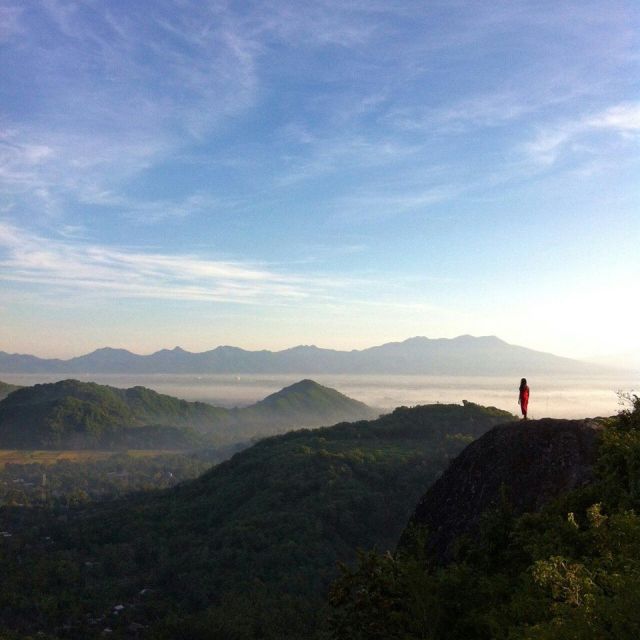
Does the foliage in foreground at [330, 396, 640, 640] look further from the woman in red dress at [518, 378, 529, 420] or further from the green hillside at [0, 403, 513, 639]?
the green hillside at [0, 403, 513, 639]

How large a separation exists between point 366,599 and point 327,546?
73.1 m

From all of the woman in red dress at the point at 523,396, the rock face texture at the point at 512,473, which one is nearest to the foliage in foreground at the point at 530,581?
the rock face texture at the point at 512,473

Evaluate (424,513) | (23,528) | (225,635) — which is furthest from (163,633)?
(23,528)

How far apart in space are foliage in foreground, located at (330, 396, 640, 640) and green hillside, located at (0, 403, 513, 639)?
4442cm

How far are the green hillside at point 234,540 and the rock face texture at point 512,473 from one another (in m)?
39.2

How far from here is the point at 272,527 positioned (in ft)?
278

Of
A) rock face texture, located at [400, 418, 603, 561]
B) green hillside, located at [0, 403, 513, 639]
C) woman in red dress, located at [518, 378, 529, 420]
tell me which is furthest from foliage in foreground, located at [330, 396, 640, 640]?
green hillside, located at [0, 403, 513, 639]

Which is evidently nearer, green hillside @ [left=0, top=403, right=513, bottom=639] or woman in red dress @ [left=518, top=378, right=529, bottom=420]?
woman in red dress @ [left=518, top=378, right=529, bottom=420]

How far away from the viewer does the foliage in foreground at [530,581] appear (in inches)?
307

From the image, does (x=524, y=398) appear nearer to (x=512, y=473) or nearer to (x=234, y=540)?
(x=512, y=473)

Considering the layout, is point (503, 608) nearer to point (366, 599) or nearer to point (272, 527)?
point (366, 599)

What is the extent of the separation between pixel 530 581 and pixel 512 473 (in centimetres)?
771

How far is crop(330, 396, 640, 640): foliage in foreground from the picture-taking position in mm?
7792

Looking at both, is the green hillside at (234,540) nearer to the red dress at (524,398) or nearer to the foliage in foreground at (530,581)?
the red dress at (524,398)
